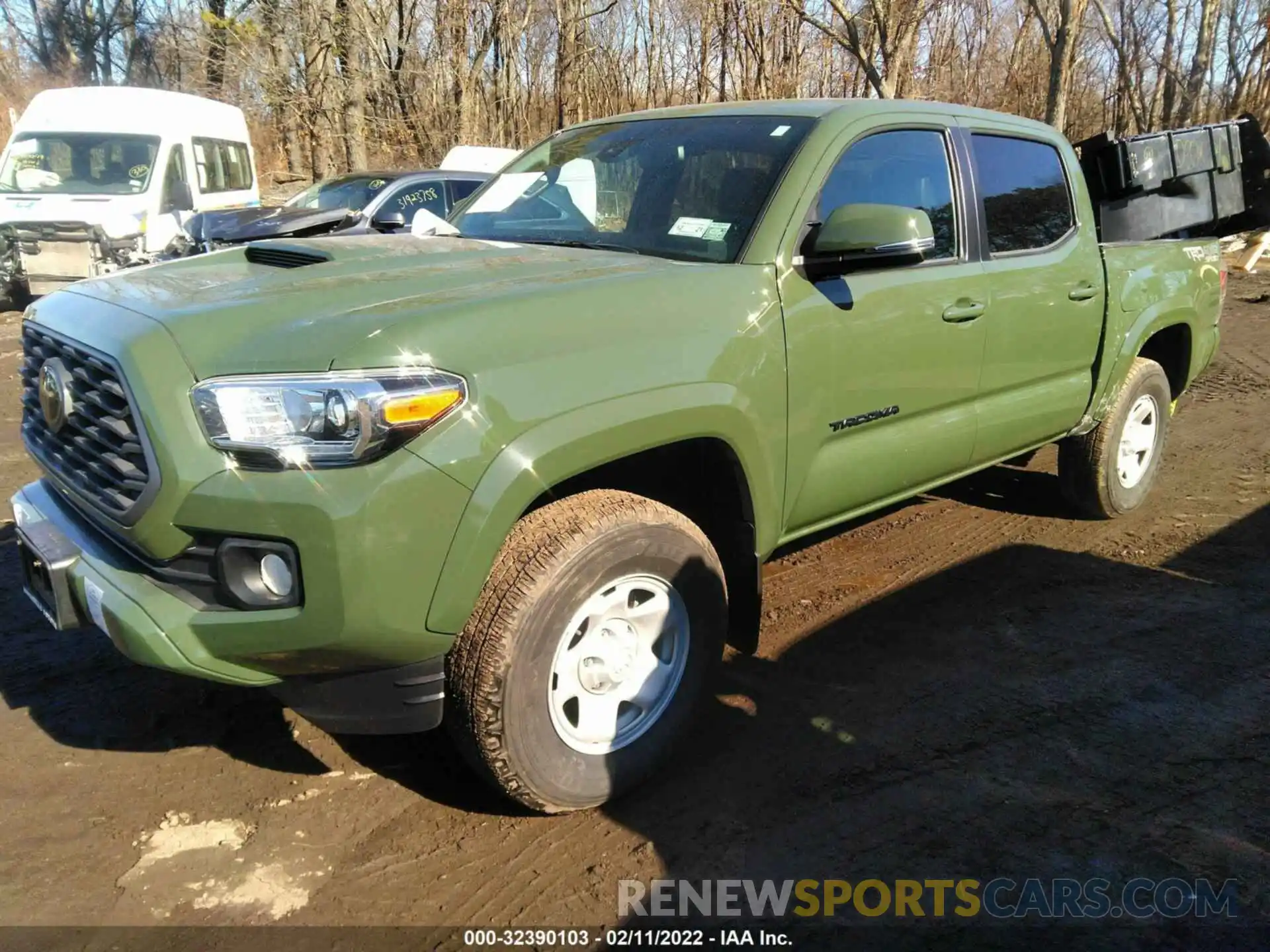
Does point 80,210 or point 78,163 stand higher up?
point 78,163

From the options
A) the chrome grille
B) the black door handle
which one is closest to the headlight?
the chrome grille

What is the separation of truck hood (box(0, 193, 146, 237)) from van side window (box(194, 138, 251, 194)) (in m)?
1.44

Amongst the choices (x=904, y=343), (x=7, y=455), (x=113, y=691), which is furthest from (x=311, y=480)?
(x=7, y=455)

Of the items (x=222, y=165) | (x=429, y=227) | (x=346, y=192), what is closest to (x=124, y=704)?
(x=429, y=227)

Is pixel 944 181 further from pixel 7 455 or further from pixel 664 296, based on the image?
pixel 7 455

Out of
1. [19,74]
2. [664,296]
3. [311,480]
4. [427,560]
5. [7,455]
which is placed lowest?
[7,455]

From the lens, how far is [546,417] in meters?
2.46

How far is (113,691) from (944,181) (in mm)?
3532

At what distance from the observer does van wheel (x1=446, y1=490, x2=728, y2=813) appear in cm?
254

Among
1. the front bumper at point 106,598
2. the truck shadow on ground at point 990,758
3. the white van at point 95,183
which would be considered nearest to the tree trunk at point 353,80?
the white van at point 95,183

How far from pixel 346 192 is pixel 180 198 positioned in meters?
3.15

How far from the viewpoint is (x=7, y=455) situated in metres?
6.05

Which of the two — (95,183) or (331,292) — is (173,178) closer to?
(95,183)

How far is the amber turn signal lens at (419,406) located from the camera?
2.24 m
